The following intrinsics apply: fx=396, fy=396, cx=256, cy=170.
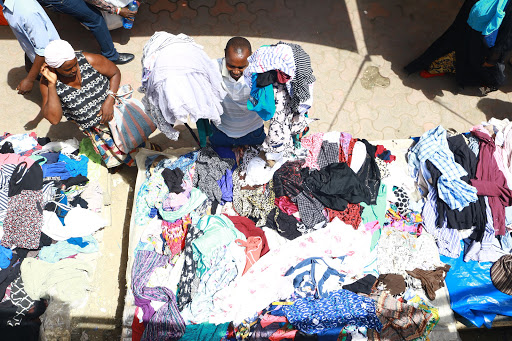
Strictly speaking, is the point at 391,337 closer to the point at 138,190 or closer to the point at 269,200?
Result: the point at 269,200

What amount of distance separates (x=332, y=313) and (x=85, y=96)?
3.07 m

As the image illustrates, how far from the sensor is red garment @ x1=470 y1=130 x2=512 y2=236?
411 cm

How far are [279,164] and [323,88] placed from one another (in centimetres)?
192

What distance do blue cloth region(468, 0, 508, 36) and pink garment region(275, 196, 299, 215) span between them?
294 centimetres

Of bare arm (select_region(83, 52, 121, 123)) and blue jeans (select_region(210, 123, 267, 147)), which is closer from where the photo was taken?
bare arm (select_region(83, 52, 121, 123))

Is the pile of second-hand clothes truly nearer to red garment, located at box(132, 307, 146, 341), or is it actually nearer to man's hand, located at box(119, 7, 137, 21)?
red garment, located at box(132, 307, 146, 341)

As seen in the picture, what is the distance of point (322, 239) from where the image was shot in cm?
395

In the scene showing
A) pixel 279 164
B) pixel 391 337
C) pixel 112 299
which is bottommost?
pixel 112 299


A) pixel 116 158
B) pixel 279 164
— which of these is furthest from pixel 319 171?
pixel 116 158

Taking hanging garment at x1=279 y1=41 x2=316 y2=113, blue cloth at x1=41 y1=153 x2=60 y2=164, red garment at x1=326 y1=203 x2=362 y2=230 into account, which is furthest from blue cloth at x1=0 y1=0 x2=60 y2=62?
red garment at x1=326 y1=203 x2=362 y2=230

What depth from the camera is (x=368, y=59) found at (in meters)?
5.83

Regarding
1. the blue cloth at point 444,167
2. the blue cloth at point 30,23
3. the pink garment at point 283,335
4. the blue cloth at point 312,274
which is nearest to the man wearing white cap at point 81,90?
the blue cloth at point 30,23

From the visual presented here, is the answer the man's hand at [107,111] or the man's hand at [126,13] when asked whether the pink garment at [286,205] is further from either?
the man's hand at [126,13]

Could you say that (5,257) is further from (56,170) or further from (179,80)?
(179,80)
